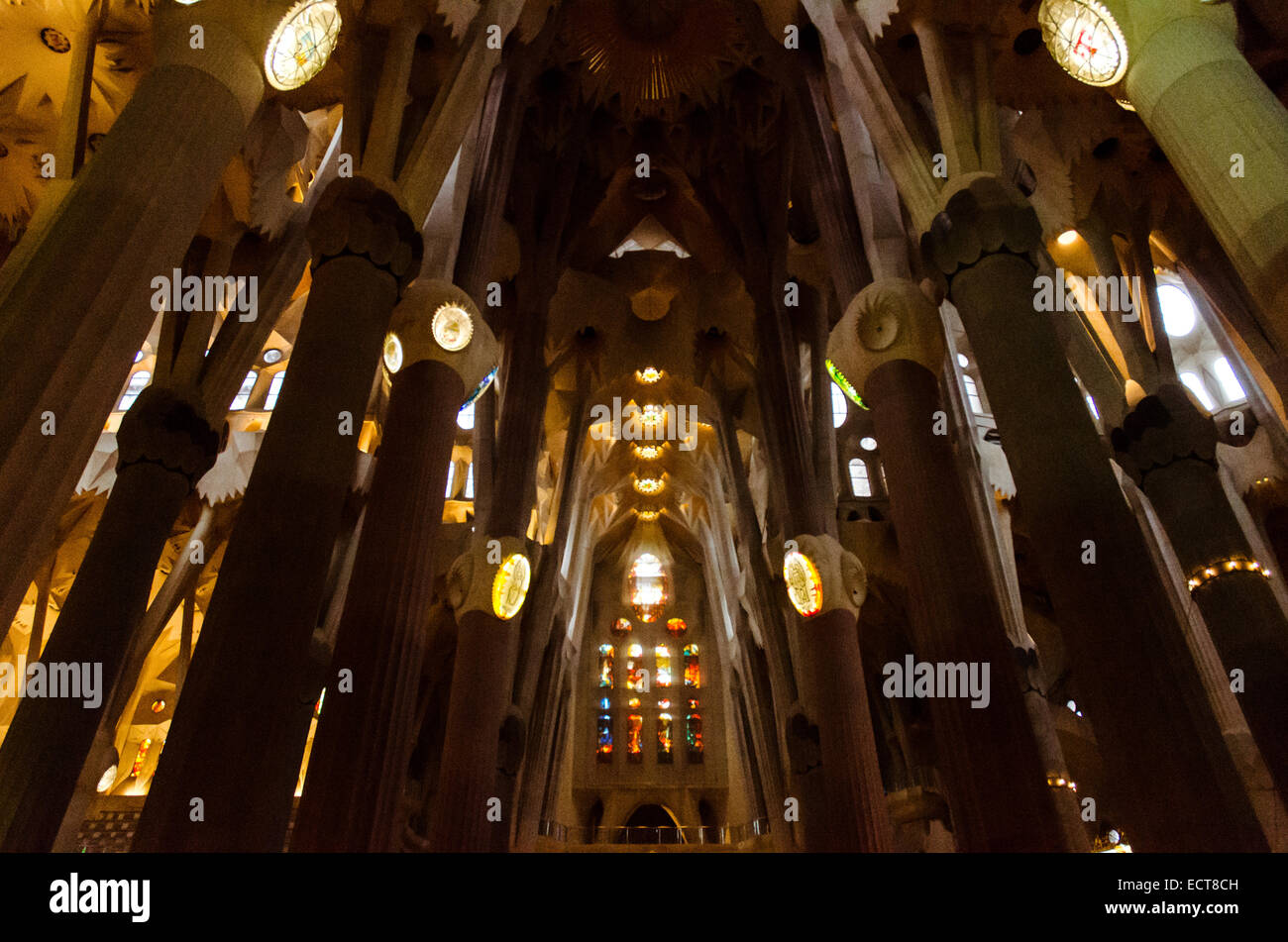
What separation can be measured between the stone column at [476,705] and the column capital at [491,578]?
0.04 ft

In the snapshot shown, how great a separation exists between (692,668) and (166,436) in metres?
19.8

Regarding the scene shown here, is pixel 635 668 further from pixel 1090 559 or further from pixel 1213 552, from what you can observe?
pixel 1090 559

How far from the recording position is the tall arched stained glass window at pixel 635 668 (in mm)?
25950

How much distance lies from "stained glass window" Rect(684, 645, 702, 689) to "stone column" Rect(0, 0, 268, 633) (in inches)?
896

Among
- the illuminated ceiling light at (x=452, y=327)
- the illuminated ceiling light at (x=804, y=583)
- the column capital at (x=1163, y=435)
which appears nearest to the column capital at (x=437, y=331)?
the illuminated ceiling light at (x=452, y=327)

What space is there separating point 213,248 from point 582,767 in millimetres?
18056

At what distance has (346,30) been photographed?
786cm

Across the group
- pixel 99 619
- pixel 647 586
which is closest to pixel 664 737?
pixel 647 586

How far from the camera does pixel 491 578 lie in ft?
38.8

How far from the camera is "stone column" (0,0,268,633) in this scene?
152 inches

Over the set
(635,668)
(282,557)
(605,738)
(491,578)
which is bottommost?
(282,557)

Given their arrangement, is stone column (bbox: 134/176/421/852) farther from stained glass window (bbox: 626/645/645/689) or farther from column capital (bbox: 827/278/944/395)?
stained glass window (bbox: 626/645/645/689)
